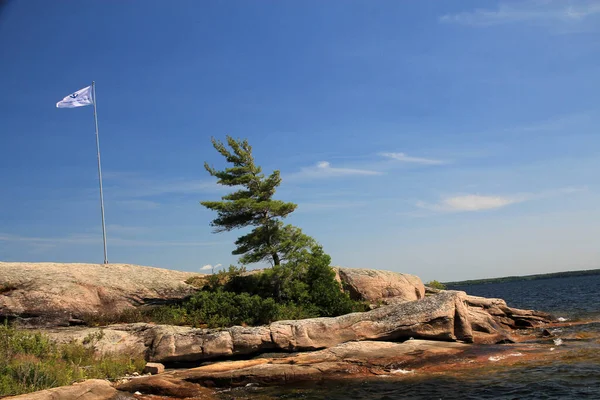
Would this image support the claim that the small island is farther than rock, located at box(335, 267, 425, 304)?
No

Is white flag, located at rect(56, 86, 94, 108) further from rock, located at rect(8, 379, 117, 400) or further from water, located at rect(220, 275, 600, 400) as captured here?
water, located at rect(220, 275, 600, 400)

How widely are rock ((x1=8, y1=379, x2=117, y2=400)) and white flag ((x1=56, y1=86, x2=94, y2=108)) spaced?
818 inches

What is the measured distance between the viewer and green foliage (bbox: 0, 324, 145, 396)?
1373 centimetres

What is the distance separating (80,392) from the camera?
520 inches

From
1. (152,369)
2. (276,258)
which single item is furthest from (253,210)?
(152,369)

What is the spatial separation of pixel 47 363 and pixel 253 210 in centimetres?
1349

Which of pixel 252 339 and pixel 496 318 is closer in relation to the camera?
pixel 252 339

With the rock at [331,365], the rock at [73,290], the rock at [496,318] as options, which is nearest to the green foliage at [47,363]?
the rock at [331,365]

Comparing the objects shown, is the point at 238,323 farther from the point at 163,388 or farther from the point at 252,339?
the point at 163,388

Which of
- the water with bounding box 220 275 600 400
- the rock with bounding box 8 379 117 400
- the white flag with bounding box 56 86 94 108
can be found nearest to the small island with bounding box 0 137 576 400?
the rock with bounding box 8 379 117 400

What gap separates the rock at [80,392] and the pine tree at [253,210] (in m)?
12.1

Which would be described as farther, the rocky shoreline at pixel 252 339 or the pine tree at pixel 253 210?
the pine tree at pixel 253 210

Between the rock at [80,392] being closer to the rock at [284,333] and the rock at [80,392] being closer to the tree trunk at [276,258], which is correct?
the rock at [284,333]

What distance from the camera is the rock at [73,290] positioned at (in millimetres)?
22031
